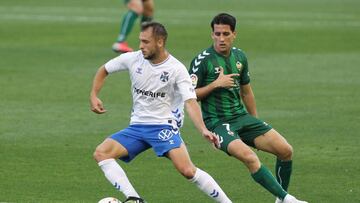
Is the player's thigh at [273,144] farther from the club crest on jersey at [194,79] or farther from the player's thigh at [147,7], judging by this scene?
the player's thigh at [147,7]

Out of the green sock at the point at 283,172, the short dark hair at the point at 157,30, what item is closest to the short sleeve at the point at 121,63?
the short dark hair at the point at 157,30

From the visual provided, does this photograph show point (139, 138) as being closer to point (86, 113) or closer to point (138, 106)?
point (138, 106)

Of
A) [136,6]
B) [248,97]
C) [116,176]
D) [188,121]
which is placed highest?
[248,97]

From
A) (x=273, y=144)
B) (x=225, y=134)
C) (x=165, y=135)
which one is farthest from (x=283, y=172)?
(x=165, y=135)

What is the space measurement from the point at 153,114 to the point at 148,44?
726 mm

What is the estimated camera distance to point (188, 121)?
17.8m

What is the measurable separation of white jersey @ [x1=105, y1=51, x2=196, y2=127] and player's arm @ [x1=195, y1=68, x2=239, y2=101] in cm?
38

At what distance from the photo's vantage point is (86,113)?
18281 millimetres

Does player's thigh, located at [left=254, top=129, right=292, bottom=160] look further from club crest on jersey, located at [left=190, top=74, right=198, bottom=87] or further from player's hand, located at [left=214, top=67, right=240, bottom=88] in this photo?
club crest on jersey, located at [left=190, top=74, right=198, bottom=87]

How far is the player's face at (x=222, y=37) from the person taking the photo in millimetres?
11859

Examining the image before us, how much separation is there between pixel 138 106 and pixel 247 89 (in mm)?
1450

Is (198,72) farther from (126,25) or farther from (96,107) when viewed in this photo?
(126,25)

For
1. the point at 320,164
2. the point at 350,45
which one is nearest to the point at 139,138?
the point at 320,164

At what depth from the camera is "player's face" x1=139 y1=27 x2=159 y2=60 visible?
440 inches
